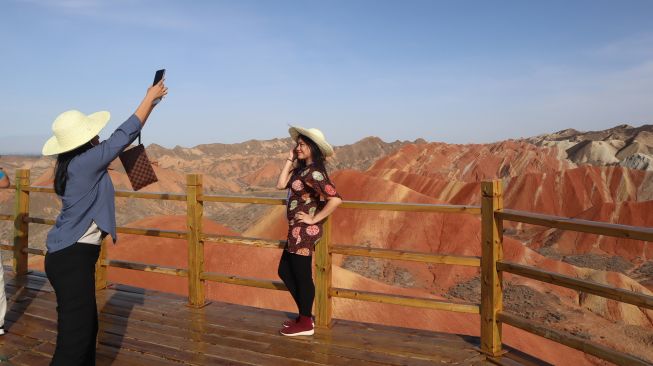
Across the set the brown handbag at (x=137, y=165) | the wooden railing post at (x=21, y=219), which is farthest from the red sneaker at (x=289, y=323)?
the wooden railing post at (x=21, y=219)

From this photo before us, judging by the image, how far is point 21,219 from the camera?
22.2ft

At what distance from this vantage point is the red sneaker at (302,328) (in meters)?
4.52

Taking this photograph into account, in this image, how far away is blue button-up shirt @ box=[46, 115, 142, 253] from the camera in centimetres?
276

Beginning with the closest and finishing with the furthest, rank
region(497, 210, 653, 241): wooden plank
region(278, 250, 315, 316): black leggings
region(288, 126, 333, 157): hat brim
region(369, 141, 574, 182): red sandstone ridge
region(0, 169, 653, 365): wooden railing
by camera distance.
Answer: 1. region(497, 210, 653, 241): wooden plank
2. region(0, 169, 653, 365): wooden railing
3. region(288, 126, 333, 157): hat brim
4. region(278, 250, 315, 316): black leggings
5. region(369, 141, 574, 182): red sandstone ridge

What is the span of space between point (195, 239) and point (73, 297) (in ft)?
8.74

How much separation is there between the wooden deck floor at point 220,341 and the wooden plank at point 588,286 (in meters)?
0.77

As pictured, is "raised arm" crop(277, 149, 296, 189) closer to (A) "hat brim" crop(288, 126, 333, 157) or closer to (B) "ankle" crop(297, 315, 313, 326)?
(A) "hat brim" crop(288, 126, 333, 157)

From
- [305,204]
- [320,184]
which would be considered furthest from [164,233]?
[320,184]

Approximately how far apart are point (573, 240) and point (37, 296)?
3653 cm

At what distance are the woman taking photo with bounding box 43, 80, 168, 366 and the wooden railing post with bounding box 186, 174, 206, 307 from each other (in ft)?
8.36

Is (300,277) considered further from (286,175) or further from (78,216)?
(78,216)

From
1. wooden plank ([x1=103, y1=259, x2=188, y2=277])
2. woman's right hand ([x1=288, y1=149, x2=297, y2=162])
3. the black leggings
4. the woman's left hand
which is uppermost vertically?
woman's right hand ([x1=288, y1=149, x2=297, y2=162])

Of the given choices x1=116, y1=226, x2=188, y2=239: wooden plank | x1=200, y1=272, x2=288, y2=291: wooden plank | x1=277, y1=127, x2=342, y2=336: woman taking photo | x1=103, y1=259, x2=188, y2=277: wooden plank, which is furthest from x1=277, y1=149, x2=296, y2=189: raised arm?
x1=103, y1=259, x2=188, y2=277: wooden plank

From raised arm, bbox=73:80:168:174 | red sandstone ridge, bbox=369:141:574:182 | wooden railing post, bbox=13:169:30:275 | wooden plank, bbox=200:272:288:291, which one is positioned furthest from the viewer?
red sandstone ridge, bbox=369:141:574:182
